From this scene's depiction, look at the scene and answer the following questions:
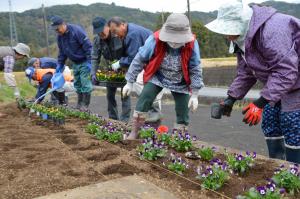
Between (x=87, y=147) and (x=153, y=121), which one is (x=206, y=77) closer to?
(x=153, y=121)

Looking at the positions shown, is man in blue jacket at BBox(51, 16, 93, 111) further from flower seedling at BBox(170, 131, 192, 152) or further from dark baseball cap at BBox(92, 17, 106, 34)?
flower seedling at BBox(170, 131, 192, 152)

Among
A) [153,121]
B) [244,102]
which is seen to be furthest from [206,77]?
[153,121]

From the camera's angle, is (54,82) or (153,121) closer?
(153,121)

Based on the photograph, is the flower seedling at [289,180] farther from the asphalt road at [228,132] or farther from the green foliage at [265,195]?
the asphalt road at [228,132]

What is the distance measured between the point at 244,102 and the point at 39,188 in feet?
28.0

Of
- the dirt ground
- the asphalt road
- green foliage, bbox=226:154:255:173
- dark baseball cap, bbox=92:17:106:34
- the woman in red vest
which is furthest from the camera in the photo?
the asphalt road

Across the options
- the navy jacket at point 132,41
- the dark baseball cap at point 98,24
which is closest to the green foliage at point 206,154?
the navy jacket at point 132,41

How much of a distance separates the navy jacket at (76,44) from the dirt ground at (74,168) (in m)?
2.14

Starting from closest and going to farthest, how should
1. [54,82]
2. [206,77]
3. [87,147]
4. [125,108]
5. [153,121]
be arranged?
[87,147] < [153,121] < [125,108] < [54,82] < [206,77]

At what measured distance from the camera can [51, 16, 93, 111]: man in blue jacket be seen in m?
7.48

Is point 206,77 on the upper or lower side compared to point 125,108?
lower

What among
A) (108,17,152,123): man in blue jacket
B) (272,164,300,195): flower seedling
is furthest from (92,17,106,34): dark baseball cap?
(272,164,300,195): flower seedling

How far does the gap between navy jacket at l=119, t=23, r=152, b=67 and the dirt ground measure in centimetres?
132

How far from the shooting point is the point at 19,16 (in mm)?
88000
